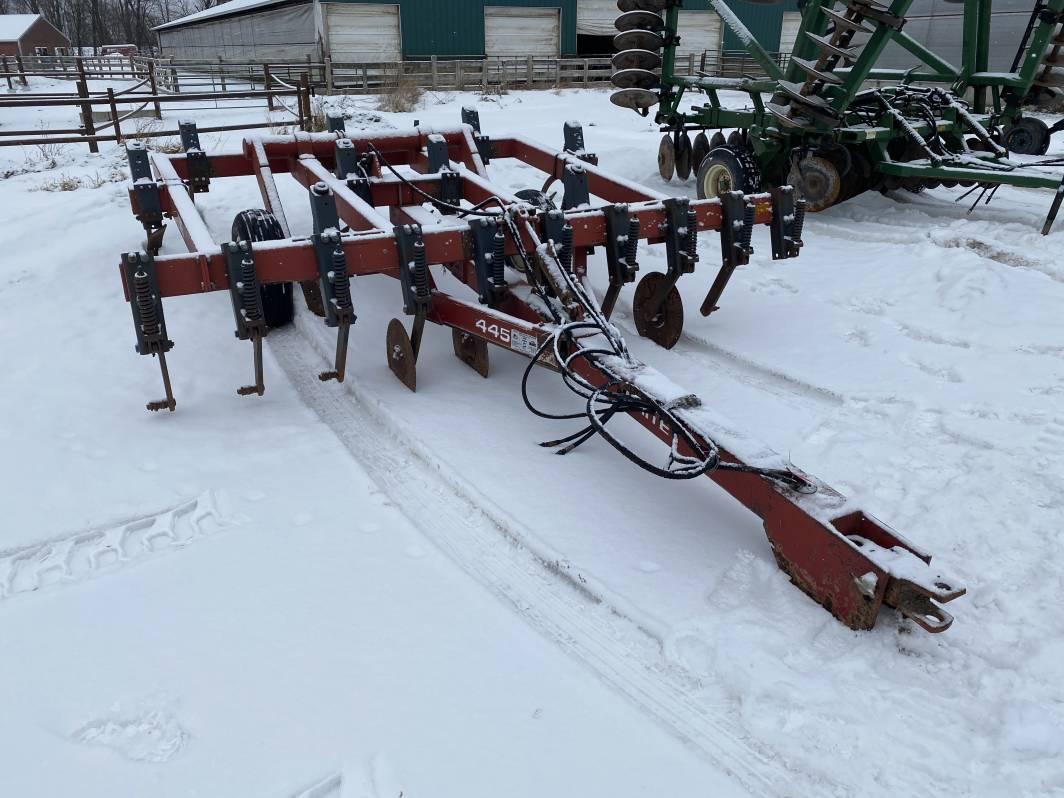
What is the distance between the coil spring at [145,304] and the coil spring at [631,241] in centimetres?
262

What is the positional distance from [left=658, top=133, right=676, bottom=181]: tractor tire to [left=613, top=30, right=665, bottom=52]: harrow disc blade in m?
1.06

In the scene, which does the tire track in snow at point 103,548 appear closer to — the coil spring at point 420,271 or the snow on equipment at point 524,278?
the snow on equipment at point 524,278

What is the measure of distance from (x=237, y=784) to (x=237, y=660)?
496mm

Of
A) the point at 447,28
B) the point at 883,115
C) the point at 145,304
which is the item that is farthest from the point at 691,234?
the point at 447,28

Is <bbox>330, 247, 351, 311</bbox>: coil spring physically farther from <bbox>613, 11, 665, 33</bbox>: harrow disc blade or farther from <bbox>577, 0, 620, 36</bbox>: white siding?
<bbox>577, 0, 620, 36</bbox>: white siding

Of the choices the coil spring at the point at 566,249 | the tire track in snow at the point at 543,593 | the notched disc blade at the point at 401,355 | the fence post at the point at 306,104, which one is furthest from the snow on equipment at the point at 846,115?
the fence post at the point at 306,104

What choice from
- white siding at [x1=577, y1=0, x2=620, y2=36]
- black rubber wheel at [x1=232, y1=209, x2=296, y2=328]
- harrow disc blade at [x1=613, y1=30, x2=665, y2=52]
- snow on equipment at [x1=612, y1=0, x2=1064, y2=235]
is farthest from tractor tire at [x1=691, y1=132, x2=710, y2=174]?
white siding at [x1=577, y1=0, x2=620, y2=36]

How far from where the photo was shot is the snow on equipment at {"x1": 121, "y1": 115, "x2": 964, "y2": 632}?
110 inches

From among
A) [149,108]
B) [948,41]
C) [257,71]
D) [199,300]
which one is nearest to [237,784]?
[199,300]

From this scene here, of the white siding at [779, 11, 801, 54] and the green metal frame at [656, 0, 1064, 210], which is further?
the white siding at [779, 11, 801, 54]

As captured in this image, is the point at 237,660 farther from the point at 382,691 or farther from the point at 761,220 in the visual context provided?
the point at 761,220

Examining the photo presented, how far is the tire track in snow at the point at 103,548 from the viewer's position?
3041 mm

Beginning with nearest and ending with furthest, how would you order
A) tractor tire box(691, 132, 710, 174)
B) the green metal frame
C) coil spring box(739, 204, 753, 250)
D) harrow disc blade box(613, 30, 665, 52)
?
coil spring box(739, 204, 753, 250)
the green metal frame
harrow disc blade box(613, 30, 665, 52)
tractor tire box(691, 132, 710, 174)

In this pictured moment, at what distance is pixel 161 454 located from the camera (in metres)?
3.89
